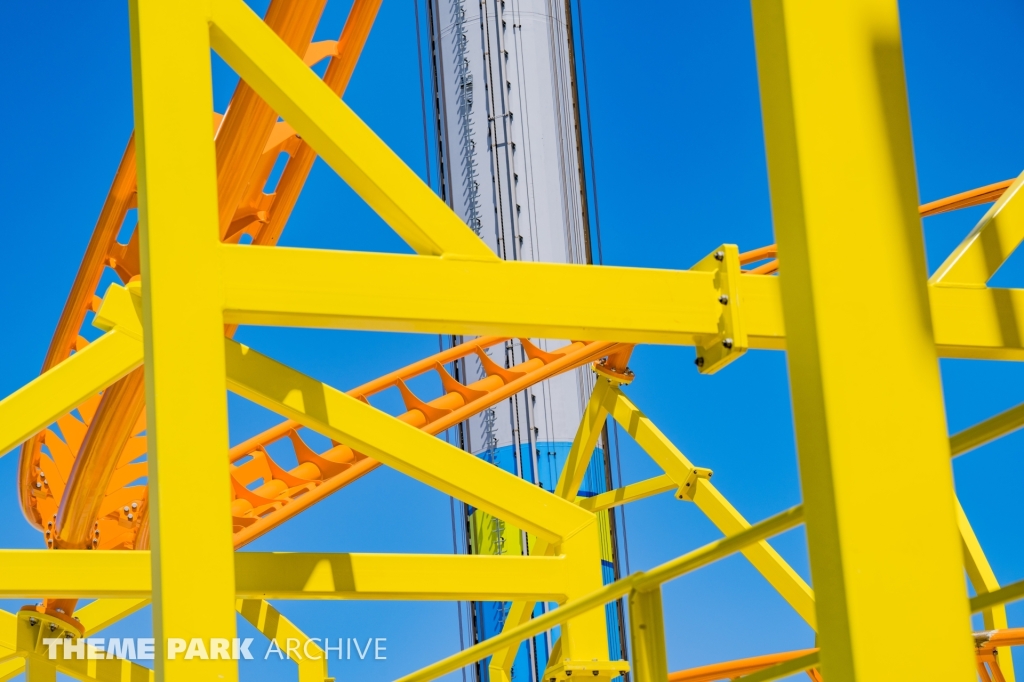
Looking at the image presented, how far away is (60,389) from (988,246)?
13.2 feet

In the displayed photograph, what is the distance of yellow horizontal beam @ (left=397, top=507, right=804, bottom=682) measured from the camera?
2.97 meters

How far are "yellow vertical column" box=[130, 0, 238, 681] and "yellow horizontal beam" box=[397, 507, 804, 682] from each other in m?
0.86

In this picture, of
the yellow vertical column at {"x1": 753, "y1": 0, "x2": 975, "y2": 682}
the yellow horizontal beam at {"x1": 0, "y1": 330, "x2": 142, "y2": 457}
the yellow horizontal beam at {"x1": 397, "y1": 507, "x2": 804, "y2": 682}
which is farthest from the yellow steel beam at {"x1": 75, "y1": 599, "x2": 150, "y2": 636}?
the yellow vertical column at {"x1": 753, "y1": 0, "x2": 975, "y2": 682}

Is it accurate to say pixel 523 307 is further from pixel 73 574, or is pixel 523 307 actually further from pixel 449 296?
pixel 73 574

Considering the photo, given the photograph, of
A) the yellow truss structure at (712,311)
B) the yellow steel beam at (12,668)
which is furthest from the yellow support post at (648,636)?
the yellow steel beam at (12,668)

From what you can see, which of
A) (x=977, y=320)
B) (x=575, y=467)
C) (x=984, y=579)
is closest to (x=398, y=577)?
(x=977, y=320)

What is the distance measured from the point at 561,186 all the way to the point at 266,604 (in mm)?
7493

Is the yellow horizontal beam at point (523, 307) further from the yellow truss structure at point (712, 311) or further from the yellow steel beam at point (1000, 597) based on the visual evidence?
the yellow steel beam at point (1000, 597)

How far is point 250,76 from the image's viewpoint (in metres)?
3.79

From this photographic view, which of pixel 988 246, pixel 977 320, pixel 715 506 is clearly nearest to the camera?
pixel 977 320

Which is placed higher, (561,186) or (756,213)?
(756,213)

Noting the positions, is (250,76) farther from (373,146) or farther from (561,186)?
(561,186)

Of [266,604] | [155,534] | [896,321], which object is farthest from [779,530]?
[266,604]

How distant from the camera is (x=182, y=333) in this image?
3.38m
